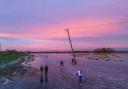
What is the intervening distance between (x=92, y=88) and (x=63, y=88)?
12.9 feet

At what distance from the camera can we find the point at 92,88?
3712cm

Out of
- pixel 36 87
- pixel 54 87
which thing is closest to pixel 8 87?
pixel 36 87

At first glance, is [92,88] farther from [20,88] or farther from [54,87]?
[20,88]

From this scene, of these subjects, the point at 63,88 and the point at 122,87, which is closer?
the point at 63,88

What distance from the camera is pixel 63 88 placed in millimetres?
36312

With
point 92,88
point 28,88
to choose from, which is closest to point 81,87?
point 92,88

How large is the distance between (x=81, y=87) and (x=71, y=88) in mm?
1801

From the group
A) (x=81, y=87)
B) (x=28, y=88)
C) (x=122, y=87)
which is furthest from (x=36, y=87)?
(x=122, y=87)

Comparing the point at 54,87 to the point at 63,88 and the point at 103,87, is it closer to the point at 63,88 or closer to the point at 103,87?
the point at 63,88

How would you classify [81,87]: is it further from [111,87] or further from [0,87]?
[0,87]

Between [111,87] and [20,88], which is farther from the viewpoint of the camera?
[111,87]

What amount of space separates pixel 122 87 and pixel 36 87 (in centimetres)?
1183

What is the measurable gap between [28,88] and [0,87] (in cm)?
395

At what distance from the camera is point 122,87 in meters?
38.7
